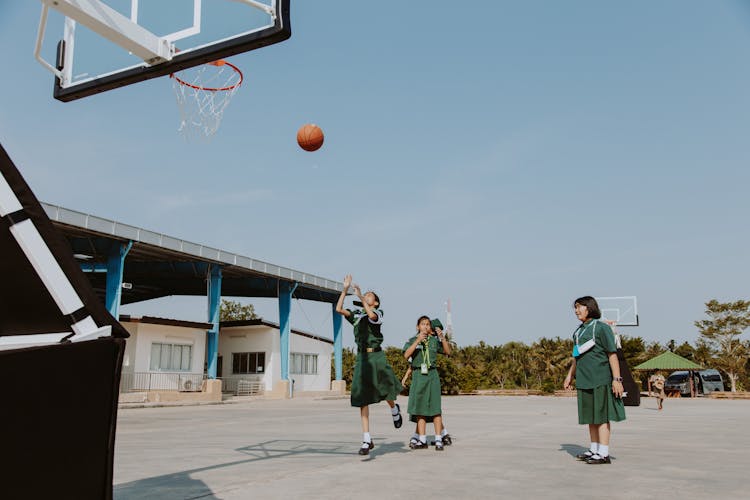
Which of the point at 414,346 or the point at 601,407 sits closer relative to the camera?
the point at 601,407

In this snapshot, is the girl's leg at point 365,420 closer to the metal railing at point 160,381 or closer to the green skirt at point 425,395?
the green skirt at point 425,395

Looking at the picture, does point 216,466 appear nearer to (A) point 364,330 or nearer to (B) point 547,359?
(A) point 364,330

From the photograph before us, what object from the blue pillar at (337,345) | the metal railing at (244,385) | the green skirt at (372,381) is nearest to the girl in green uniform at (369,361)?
the green skirt at (372,381)

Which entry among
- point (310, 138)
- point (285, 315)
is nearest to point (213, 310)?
point (285, 315)

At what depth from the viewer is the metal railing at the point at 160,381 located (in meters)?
28.9

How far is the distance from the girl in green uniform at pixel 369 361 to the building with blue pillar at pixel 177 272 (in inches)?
660

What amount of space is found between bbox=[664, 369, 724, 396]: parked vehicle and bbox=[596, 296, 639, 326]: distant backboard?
7.82m

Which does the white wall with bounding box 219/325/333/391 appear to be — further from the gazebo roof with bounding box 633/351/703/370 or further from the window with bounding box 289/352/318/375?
the gazebo roof with bounding box 633/351/703/370

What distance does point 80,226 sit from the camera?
2442 centimetres

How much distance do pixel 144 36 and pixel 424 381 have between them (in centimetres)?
556

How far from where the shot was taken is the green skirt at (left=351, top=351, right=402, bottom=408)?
8016 mm

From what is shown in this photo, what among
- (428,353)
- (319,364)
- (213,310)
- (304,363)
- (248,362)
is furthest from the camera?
(319,364)

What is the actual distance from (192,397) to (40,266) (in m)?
28.5

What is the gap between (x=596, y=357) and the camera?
293 inches
